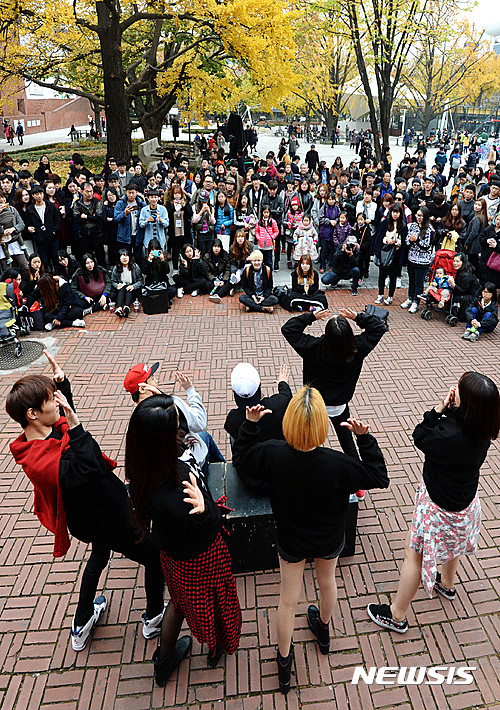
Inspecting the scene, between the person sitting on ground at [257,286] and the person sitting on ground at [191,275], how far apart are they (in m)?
1.07

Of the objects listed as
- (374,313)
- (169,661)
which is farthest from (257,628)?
(374,313)

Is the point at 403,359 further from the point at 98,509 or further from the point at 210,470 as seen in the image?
the point at 98,509

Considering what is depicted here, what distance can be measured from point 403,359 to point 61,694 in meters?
5.95

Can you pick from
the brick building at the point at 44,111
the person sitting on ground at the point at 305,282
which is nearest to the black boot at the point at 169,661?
the person sitting on ground at the point at 305,282

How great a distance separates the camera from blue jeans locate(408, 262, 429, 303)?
8984 millimetres

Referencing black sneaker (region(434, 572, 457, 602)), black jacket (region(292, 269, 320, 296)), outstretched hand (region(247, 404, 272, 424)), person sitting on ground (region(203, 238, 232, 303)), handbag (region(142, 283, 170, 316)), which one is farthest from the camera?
person sitting on ground (region(203, 238, 232, 303))

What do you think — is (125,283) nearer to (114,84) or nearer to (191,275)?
(191,275)

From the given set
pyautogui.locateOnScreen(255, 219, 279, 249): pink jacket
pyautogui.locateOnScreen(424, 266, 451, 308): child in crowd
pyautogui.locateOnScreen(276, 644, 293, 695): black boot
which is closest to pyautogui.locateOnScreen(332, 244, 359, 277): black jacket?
pyautogui.locateOnScreen(255, 219, 279, 249): pink jacket

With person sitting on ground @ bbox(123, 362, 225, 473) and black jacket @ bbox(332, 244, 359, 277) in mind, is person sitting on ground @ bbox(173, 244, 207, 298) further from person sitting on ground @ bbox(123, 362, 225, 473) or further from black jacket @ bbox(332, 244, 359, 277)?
person sitting on ground @ bbox(123, 362, 225, 473)

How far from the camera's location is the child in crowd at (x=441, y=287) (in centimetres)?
867

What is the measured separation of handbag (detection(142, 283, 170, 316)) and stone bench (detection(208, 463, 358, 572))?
5.38 m

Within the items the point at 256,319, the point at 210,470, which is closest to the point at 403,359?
the point at 256,319

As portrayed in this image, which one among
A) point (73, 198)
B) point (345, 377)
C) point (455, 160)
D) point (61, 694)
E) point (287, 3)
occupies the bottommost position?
point (61, 694)

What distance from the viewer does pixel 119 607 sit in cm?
372
